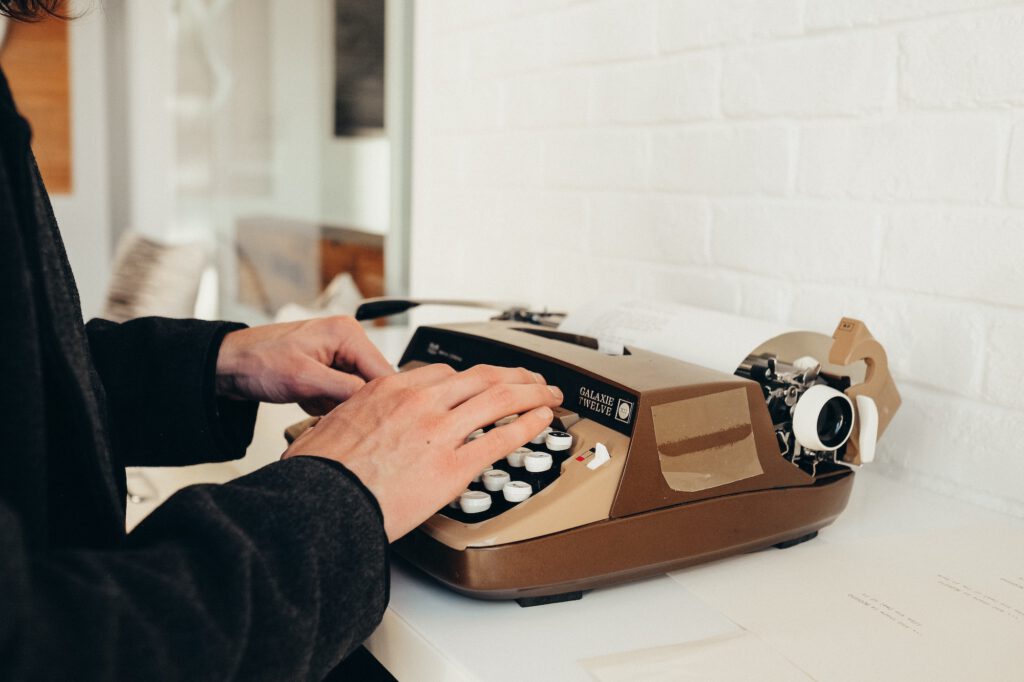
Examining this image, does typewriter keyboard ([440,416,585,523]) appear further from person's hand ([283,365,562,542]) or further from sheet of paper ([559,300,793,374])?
sheet of paper ([559,300,793,374])

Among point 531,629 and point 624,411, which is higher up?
point 624,411

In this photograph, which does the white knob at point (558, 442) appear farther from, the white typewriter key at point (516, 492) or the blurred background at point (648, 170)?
the blurred background at point (648, 170)

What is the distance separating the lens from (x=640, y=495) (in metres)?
0.68

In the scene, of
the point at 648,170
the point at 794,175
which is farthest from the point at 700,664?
the point at 648,170

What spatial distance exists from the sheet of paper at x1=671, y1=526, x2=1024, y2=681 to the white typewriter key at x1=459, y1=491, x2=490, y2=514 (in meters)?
0.18

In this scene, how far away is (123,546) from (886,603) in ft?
1.86

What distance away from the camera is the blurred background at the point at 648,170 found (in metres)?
0.95

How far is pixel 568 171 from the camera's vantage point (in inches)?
57.9

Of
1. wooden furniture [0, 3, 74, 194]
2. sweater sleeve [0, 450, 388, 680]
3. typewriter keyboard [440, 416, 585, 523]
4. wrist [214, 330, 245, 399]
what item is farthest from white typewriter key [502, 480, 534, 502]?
wooden furniture [0, 3, 74, 194]

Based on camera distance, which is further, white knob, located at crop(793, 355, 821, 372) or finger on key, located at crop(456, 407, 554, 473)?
white knob, located at crop(793, 355, 821, 372)

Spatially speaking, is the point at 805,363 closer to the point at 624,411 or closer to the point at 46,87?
the point at 624,411

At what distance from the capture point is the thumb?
2.92 ft

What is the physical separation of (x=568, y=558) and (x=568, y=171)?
3.07ft

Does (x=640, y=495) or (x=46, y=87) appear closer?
(x=640, y=495)
